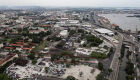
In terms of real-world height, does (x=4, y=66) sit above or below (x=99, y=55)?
below

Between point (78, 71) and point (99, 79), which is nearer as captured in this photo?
point (99, 79)

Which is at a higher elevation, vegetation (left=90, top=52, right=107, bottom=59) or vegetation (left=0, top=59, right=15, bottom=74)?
vegetation (left=90, top=52, right=107, bottom=59)

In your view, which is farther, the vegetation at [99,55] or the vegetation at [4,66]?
the vegetation at [99,55]

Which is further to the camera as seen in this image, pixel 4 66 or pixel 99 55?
pixel 99 55

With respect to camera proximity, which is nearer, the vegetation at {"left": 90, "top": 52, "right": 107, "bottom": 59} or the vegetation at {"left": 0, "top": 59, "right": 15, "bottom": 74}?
the vegetation at {"left": 0, "top": 59, "right": 15, "bottom": 74}

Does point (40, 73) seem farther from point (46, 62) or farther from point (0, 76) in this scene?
point (0, 76)

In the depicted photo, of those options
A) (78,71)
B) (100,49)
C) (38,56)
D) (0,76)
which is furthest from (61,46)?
(0,76)

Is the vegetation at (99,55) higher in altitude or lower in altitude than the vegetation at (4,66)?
higher

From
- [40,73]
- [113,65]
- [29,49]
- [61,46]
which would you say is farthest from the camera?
[61,46]

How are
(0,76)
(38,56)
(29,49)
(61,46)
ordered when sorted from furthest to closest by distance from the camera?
1. (61,46)
2. (29,49)
3. (38,56)
4. (0,76)
